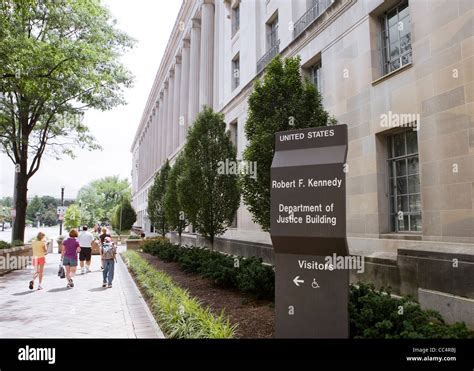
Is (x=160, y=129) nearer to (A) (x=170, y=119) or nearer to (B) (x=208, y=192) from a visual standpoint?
(A) (x=170, y=119)

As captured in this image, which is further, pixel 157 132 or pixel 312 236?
pixel 157 132

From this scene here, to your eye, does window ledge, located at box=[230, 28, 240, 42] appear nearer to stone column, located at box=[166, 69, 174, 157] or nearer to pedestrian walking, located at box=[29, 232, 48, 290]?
pedestrian walking, located at box=[29, 232, 48, 290]

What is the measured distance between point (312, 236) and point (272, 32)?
52.4ft

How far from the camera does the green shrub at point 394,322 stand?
185 inches

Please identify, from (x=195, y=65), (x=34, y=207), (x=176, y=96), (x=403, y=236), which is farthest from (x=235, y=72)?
(x=34, y=207)

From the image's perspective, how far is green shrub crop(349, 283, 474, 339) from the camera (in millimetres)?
4703

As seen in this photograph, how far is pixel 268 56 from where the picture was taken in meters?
17.7

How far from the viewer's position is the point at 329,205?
436 cm

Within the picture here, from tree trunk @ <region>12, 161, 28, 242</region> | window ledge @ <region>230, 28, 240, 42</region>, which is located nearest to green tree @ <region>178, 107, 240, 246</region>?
window ledge @ <region>230, 28, 240, 42</region>

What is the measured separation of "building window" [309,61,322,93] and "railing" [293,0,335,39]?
1361 millimetres

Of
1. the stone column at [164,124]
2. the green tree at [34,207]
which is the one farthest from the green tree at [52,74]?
the green tree at [34,207]

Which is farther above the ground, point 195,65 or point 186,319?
point 195,65
